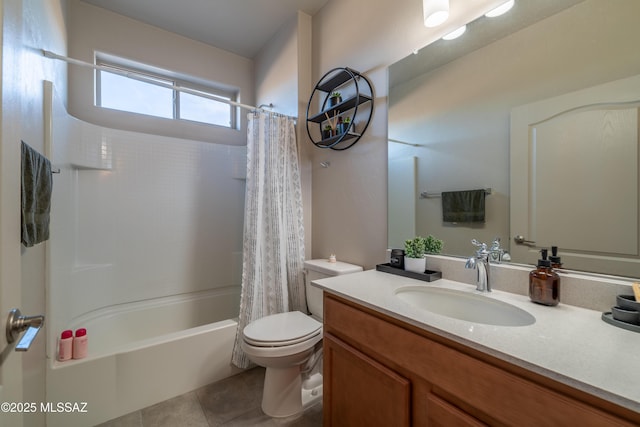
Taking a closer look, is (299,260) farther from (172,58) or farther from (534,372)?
(172,58)

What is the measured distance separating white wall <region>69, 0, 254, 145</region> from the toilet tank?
5.84 ft

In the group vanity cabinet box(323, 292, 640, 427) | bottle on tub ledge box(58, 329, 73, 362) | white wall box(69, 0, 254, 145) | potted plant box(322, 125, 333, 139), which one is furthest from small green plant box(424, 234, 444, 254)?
white wall box(69, 0, 254, 145)

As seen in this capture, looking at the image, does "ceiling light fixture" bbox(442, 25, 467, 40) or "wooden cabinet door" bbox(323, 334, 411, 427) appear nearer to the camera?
"wooden cabinet door" bbox(323, 334, 411, 427)

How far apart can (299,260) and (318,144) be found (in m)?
0.90

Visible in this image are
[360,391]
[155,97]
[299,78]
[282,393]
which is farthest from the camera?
[155,97]

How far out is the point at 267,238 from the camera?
1963 mm

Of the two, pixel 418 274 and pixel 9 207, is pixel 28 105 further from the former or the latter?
pixel 418 274

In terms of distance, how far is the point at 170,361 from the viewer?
1.65 meters

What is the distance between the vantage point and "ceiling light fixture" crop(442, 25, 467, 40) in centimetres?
127

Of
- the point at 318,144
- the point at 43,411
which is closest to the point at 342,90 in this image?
the point at 318,144

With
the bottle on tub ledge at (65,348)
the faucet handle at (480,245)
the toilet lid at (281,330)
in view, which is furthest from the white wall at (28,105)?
the faucet handle at (480,245)

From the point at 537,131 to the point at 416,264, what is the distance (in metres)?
0.75

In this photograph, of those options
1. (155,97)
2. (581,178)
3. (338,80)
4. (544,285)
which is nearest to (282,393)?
(544,285)

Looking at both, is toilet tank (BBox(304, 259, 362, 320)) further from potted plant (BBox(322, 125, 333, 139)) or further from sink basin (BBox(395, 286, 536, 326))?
Result: potted plant (BBox(322, 125, 333, 139))
